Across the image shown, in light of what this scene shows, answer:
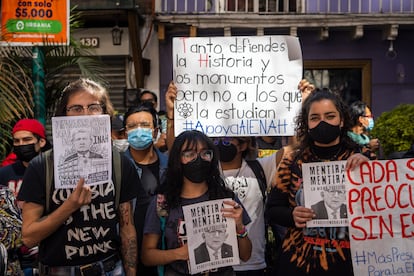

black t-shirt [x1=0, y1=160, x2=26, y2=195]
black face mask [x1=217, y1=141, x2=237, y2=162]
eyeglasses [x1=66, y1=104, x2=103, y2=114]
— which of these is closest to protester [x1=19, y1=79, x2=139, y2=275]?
eyeglasses [x1=66, y1=104, x2=103, y2=114]

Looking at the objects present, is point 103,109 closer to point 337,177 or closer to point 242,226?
point 242,226

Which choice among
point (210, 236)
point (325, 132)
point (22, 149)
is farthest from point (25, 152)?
point (325, 132)

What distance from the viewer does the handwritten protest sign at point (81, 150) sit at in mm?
2740

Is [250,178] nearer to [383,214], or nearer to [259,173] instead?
[259,173]

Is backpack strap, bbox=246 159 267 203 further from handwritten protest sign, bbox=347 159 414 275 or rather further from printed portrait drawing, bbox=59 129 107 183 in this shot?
printed portrait drawing, bbox=59 129 107 183

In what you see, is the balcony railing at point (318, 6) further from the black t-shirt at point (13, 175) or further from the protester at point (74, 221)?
the protester at point (74, 221)

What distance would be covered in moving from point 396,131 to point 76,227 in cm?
384

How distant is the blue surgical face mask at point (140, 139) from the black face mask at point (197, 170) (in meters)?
1.17

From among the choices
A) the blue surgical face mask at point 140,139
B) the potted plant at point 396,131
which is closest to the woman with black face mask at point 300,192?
the blue surgical face mask at point 140,139

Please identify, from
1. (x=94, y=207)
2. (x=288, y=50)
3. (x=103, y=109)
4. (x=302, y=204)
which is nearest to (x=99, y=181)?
(x=94, y=207)

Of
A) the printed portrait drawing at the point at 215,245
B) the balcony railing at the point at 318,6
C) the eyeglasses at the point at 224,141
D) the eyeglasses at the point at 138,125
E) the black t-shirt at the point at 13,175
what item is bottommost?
the printed portrait drawing at the point at 215,245

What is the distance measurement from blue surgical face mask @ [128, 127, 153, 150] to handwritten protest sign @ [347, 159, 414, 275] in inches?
66.0

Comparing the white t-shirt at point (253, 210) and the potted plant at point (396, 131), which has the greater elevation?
the potted plant at point (396, 131)

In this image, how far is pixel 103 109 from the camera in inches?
115
